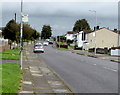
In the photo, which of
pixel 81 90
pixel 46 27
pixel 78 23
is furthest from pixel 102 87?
pixel 46 27

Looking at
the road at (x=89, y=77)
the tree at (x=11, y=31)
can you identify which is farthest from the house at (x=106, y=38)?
the road at (x=89, y=77)

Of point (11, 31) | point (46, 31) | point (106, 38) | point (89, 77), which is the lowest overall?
point (89, 77)

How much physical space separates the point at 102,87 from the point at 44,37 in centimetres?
18127

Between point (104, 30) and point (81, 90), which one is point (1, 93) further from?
point (104, 30)

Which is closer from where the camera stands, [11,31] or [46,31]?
[11,31]

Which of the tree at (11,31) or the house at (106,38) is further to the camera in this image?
the house at (106,38)

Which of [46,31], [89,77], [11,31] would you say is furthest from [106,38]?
[46,31]

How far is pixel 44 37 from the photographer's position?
7618 inches

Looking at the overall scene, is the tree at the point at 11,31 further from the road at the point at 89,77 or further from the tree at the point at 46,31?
the tree at the point at 46,31

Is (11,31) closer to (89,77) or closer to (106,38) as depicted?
(106,38)

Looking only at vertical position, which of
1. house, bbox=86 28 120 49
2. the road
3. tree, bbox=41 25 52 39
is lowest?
the road

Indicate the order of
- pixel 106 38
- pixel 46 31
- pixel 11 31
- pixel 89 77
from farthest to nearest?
pixel 46 31
pixel 106 38
pixel 11 31
pixel 89 77

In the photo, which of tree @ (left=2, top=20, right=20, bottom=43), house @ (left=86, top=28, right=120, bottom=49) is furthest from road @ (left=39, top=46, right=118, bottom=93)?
house @ (left=86, top=28, right=120, bottom=49)

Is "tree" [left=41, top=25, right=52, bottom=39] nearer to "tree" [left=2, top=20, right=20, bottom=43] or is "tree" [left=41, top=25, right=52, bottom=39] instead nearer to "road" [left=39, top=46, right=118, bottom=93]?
"tree" [left=2, top=20, right=20, bottom=43]
